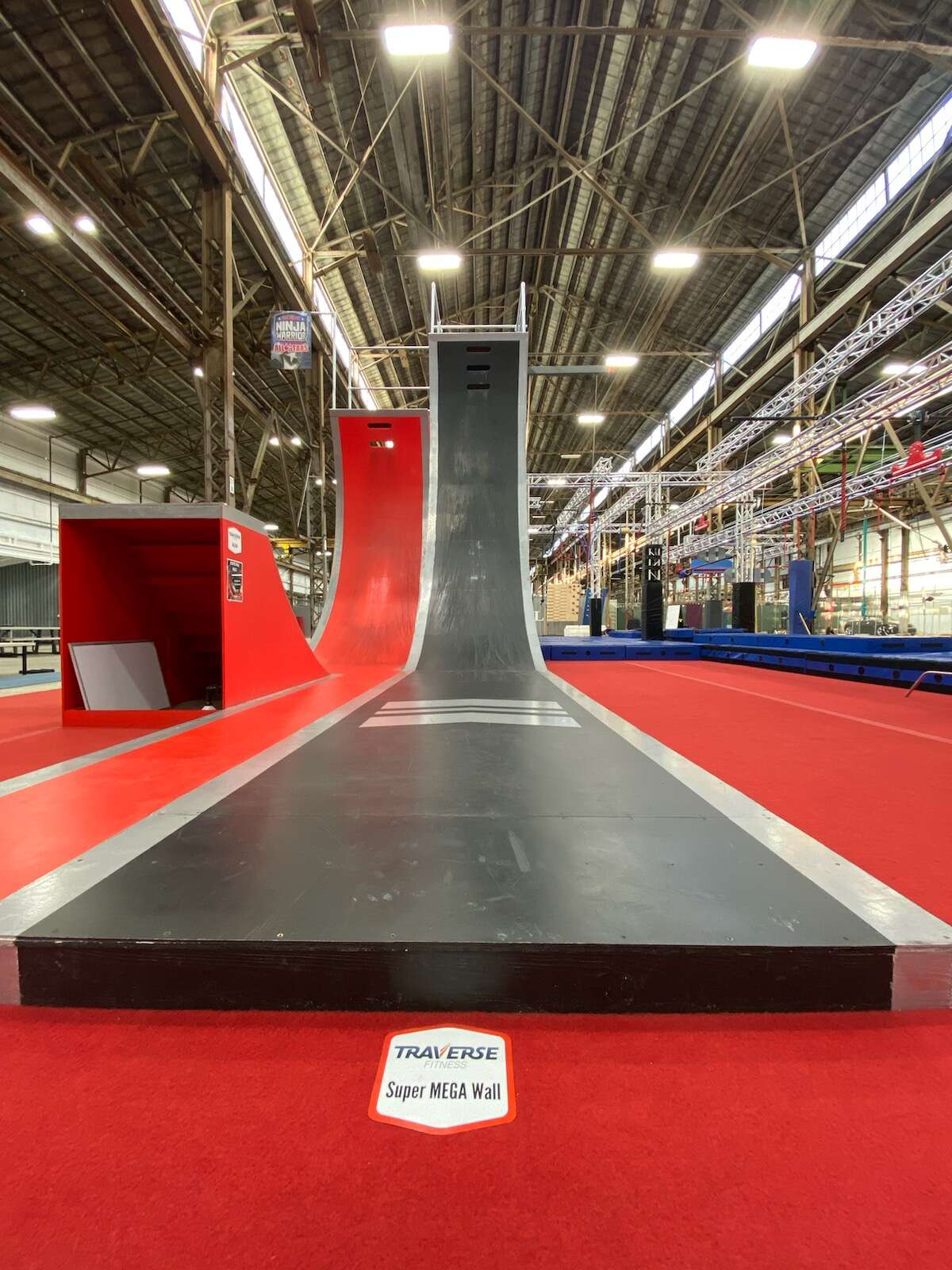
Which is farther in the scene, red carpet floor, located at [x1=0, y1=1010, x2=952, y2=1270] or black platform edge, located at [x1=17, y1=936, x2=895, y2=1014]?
black platform edge, located at [x1=17, y1=936, x2=895, y2=1014]

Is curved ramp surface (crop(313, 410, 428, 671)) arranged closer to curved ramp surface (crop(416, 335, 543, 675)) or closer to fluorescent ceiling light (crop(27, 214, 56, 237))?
curved ramp surface (crop(416, 335, 543, 675))

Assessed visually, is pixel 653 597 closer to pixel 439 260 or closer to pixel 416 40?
pixel 439 260

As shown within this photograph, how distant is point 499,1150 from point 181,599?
442cm

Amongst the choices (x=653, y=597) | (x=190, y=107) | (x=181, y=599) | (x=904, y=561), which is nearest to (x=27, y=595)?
(x=190, y=107)

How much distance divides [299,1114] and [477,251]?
13859 mm

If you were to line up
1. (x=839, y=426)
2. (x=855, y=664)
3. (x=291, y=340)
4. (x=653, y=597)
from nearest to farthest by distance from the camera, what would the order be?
(x=855, y=664), (x=291, y=340), (x=839, y=426), (x=653, y=597)

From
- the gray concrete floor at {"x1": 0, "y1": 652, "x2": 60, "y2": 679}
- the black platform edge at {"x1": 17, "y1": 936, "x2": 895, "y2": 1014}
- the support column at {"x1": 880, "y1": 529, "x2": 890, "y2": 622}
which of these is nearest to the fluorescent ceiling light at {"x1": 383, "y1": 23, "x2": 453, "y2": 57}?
the black platform edge at {"x1": 17, "y1": 936, "x2": 895, "y2": 1014}

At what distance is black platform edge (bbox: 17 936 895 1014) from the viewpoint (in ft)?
3.52

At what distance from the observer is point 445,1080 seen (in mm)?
946

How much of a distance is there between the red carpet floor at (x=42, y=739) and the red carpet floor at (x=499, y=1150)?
6.97ft

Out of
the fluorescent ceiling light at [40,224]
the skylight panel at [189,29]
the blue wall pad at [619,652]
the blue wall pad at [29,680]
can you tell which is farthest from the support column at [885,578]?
the fluorescent ceiling light at [40,224]

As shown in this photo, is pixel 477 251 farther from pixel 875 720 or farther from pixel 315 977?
pixel 315 977

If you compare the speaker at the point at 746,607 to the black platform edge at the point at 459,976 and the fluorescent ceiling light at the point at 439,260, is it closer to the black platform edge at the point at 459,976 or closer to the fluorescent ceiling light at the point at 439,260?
the fluorescent ceiling light at the point at 439,260

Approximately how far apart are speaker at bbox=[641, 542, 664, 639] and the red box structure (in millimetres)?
8138
